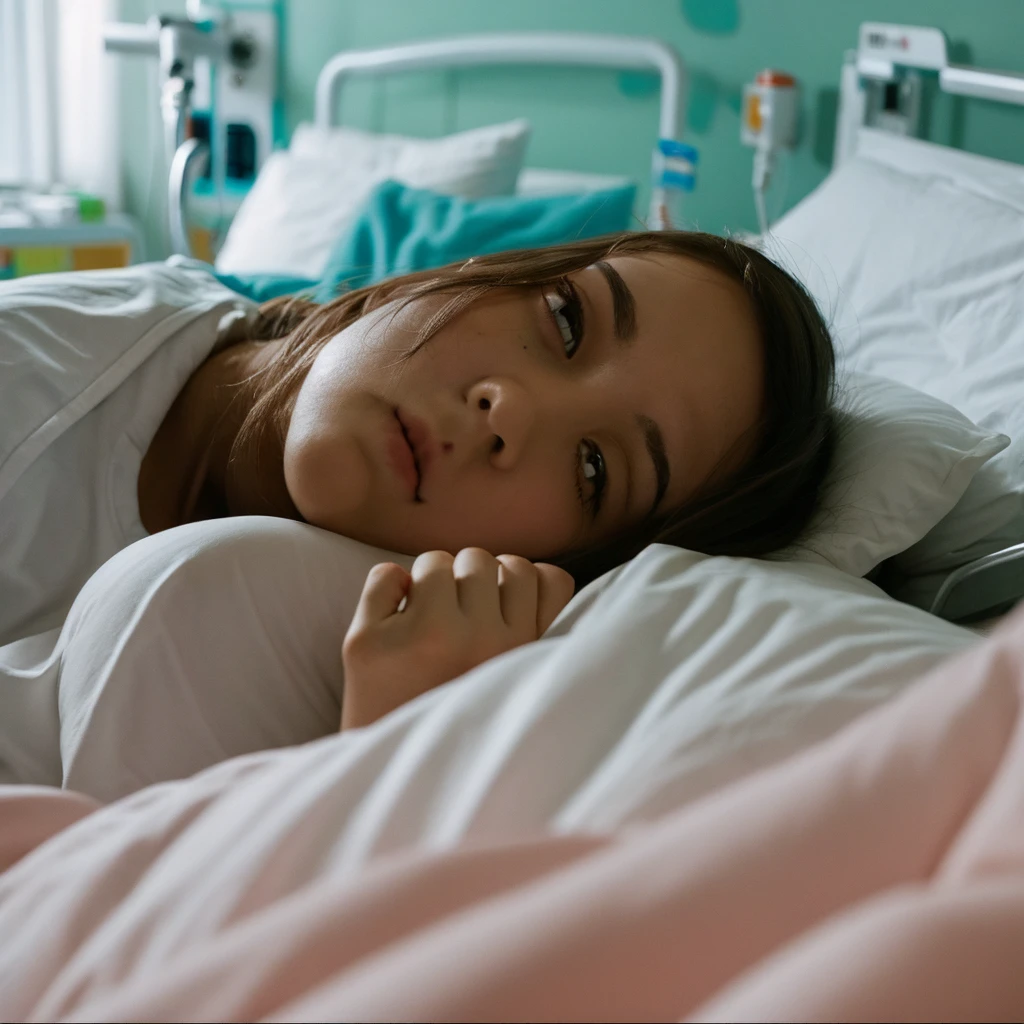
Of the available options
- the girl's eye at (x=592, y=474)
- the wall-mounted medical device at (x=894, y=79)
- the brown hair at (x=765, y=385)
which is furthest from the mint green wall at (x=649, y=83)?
the girl's eye at (x=592, y=474)

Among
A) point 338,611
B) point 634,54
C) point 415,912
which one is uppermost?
point 634,54

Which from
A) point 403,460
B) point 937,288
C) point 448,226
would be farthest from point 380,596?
point 448,226

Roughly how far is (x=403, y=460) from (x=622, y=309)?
0.22 meters

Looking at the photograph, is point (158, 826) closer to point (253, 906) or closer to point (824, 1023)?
point (253, 906)

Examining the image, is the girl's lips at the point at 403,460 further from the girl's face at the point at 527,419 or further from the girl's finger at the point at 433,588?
the girl's finger at the point at 433,588

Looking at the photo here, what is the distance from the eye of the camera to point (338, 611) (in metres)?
0.82

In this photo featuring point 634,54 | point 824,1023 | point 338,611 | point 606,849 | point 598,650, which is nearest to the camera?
point 824,1023

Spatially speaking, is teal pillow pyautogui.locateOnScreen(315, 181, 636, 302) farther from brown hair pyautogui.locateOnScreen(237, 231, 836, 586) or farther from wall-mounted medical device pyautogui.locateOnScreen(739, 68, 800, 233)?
brown hair pyautogui.locateOnScreen(237, 231, 836, 586)

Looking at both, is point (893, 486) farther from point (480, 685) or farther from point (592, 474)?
point (480, 685)

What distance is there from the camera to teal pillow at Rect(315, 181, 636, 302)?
1.86 meters

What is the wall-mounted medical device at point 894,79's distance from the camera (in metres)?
1.68

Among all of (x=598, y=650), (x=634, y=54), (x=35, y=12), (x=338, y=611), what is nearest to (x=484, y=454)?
(x=338, y=611)

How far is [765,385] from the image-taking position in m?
1.02

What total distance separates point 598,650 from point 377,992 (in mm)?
237
